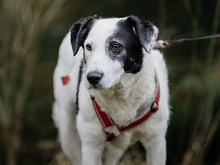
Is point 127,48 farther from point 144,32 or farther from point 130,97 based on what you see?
point 130,97

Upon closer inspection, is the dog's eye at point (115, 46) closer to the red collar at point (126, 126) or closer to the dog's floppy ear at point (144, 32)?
the dog's floppy ear at point (144, 32)

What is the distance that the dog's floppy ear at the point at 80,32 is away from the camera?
3.69 meters

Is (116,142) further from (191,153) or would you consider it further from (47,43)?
(47,43)

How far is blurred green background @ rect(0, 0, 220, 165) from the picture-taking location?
6.70 metres

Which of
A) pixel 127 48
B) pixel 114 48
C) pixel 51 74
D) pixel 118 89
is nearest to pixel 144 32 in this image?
pixel 127 48

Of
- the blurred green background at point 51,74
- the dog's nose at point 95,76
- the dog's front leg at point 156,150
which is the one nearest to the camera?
the dog's nose at point 95,76

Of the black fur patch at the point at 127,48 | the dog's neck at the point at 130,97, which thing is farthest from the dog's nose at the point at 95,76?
the dog's neck at the point at 130,97

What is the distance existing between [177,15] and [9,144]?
473 centimetres

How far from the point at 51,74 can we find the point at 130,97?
550cm

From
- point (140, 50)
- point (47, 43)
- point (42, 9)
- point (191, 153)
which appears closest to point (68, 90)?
point (140, 50)

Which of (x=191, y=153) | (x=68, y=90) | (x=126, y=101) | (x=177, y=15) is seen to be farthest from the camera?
(x=177, y=15)

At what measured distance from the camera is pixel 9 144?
775cm

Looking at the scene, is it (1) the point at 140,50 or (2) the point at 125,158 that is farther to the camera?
(2) the point at 125,158

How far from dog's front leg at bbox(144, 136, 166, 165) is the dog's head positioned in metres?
0.72
